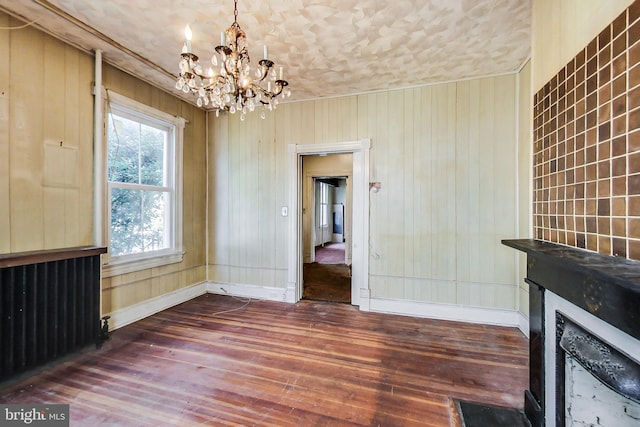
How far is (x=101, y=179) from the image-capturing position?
2.65 meters

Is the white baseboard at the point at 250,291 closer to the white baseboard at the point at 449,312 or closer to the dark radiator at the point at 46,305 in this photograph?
the white baseboard at the point at 449,312

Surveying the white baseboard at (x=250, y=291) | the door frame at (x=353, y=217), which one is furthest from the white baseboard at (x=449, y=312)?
the white baseboard at (x=250, y=291)

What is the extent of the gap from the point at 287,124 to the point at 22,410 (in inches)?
137

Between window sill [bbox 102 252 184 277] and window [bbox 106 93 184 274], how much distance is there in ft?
0.03

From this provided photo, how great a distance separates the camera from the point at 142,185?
3156mm

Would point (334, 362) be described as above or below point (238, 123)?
below

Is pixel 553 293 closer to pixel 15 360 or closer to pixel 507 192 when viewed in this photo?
pixel 507 192

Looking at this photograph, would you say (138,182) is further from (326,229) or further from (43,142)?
(326,229)

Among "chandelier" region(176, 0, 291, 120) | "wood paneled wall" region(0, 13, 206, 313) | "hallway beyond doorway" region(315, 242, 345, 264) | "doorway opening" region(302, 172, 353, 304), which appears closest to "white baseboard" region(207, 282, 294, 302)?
"doorway opening" region(302, 172, 353, 304)

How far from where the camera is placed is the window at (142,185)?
113 inches

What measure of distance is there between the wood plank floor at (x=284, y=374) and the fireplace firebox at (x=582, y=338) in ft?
2.01

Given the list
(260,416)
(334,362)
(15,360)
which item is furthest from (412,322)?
(15,360)

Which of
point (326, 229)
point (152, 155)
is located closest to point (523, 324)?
point (152, 155)

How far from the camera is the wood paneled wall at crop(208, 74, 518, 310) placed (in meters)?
2.99
